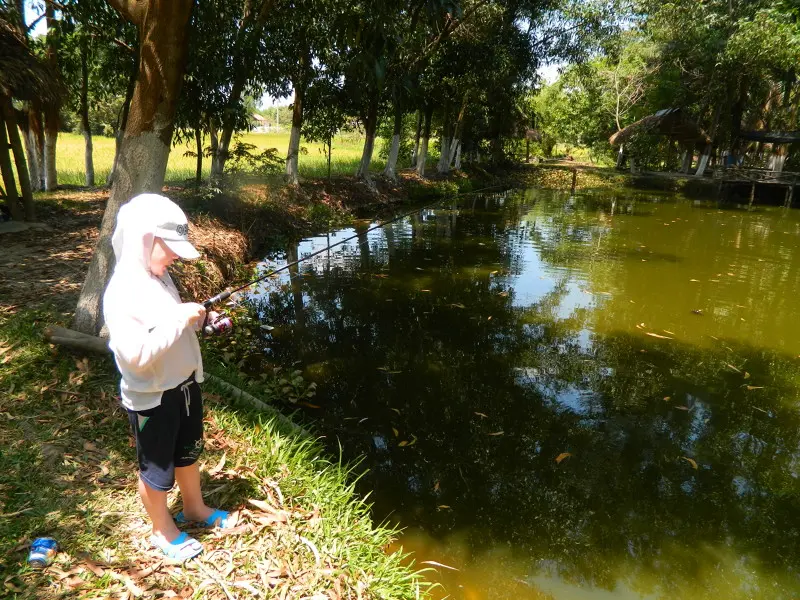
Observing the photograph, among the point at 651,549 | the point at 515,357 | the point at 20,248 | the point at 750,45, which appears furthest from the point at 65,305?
the point at 750,45

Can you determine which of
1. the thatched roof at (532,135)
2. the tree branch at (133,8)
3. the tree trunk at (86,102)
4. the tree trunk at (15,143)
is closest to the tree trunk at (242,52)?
the tree trunk at (86,102)

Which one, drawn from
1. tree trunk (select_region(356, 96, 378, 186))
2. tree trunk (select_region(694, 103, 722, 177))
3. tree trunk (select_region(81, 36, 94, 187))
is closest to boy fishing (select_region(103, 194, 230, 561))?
tree trunk (select_region(81, 36, 94, 187))

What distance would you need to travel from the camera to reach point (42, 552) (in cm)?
203

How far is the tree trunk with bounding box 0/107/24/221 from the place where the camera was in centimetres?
642

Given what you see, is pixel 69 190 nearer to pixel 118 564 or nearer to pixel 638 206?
pixel 118 564

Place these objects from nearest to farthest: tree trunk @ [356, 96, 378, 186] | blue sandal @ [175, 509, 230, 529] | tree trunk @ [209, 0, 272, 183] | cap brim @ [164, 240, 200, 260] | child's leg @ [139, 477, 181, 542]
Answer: cap brim @ [164, 240, 200, 260], child's leg @ [139, 477, 181, 542], blue sandal @ [175, 509, 230, 529], tree trunk @ [209, 0, 272, 183], tree trunk @ [356, 96, 378, 186]

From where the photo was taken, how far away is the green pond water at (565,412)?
2.84 meters

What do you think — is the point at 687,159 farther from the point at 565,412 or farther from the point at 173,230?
the point at 173,230

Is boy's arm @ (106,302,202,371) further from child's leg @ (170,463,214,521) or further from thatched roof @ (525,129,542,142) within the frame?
thatched roof @ (525,129,542,142)

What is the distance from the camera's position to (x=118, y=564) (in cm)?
209

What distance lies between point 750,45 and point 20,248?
20769 millimetres

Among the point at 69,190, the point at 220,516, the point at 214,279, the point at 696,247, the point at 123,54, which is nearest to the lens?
the point at 220,516

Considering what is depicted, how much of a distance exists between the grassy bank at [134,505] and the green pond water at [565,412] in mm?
540

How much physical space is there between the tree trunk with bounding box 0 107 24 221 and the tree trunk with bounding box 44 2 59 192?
3.12 ft
